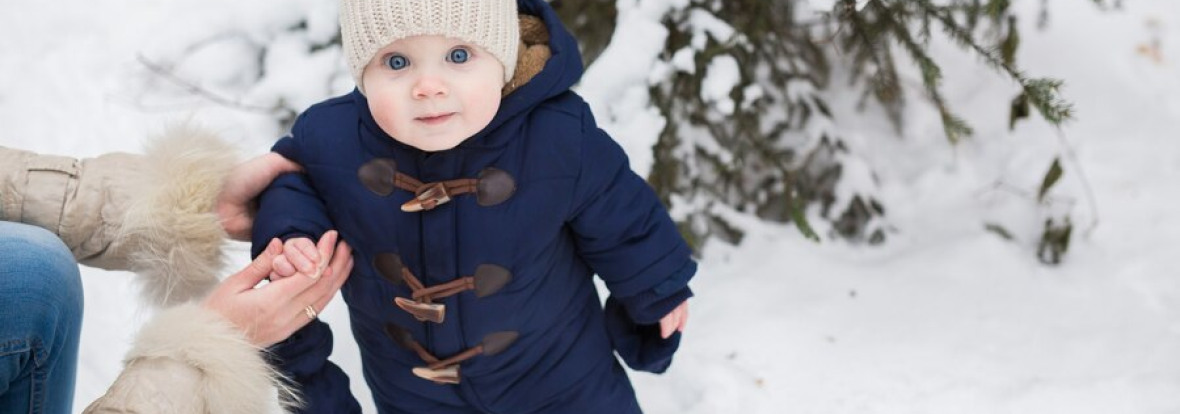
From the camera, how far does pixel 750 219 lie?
9.68 feet

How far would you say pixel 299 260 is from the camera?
1641 millimetres

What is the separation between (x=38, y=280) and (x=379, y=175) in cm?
49

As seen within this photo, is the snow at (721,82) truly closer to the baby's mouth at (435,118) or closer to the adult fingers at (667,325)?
the adult fingers at (667,325)

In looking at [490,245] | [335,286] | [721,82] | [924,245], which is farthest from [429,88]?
[924,245]

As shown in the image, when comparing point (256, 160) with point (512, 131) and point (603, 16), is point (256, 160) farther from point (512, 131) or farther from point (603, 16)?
point (603, 16)

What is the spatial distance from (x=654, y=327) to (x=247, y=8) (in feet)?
5.62

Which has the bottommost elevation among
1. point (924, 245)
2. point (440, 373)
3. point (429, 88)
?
point (440, 373)

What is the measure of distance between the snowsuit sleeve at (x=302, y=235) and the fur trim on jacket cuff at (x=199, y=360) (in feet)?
0.58

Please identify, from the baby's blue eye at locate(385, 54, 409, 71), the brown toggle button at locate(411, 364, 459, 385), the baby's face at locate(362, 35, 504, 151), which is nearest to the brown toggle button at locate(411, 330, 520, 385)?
the brown toggle button at locate(411, 364, 459, 385)

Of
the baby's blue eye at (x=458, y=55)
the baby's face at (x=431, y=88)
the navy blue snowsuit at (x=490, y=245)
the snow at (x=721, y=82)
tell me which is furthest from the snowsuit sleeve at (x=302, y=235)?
the snow at (x=721, y=82)

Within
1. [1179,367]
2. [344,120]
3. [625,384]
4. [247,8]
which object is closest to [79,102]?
[247,8]

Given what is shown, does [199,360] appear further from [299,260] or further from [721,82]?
[721,82]

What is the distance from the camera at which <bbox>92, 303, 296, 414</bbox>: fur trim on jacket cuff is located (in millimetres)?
1491

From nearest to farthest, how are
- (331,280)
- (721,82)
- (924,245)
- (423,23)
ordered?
(423,23) < (331,280) < (721,82) < (924,245)
